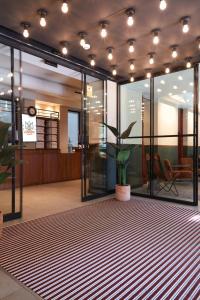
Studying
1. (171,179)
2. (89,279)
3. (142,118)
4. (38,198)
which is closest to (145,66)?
(142,118)

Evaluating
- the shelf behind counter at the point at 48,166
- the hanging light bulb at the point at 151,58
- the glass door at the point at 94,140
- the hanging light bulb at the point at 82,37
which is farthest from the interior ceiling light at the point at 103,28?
the shelf behind counter at the point at 48,166

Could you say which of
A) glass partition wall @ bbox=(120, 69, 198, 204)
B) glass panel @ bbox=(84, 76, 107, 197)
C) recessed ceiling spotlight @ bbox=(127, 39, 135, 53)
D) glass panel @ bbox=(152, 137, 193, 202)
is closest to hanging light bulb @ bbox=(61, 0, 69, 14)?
recessed ceiling spotlight @ bbox=(127, 39, 135, 53)

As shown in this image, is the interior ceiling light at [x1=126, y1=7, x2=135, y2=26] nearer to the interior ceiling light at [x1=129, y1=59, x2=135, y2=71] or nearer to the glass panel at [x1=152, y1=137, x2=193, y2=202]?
the interior ceiling light at [x1=129, y1=59, x2=135, y2=71]

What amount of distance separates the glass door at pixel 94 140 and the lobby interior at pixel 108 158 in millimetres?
24

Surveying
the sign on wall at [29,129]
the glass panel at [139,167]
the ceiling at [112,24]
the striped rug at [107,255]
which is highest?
the ceiling at [112,24]

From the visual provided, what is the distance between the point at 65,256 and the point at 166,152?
3715 millimetres

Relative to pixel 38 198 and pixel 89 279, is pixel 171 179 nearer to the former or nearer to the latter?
pixel 38 198

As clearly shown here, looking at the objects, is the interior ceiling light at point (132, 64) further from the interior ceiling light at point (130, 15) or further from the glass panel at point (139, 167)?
the glass panel at point (139, 167)

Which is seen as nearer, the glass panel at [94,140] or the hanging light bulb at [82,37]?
the hanging light bulb at [82,37]

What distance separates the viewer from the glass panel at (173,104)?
5.02 meters

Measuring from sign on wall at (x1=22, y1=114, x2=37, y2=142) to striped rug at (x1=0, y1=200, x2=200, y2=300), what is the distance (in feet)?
15.6

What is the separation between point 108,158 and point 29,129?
12.3 feet

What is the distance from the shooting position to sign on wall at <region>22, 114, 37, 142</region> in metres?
7.94

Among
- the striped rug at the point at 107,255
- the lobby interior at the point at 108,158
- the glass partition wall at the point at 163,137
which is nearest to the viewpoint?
the striped rug at the point at 107,255
